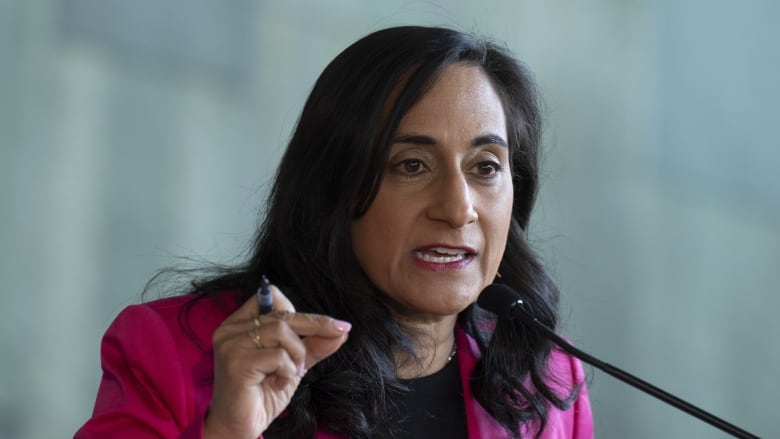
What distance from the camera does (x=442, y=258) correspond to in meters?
2.03

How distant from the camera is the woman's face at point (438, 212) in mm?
2010

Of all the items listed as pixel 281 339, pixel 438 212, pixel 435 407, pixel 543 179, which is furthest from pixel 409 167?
pixel 543 179

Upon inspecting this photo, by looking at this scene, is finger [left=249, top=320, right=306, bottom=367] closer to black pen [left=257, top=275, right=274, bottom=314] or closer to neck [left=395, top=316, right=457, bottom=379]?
black pen [left=257, top=275, right=274, bottom=314]

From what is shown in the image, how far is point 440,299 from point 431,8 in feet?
8.21

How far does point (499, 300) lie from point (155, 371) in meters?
0.61

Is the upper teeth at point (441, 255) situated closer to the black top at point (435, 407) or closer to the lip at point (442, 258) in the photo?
the lip at point (442, 258)

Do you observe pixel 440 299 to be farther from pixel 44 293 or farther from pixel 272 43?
pixel 272 43

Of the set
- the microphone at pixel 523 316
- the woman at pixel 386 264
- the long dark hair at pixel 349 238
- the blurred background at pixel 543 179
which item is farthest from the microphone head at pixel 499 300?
the blurred background at pixel 543 179

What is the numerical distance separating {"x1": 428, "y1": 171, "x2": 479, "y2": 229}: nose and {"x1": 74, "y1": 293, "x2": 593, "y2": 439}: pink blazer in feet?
1.46

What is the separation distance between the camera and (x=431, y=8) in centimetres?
430

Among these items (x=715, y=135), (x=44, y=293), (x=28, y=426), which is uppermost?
(x=715, y=135)

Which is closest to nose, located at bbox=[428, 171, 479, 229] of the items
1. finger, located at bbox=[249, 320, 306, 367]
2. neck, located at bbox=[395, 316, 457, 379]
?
neck, located at bbox=[395, 316, 457, 379]

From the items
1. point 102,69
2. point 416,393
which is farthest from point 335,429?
A: point 102,69

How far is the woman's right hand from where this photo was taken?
4.53 ft
